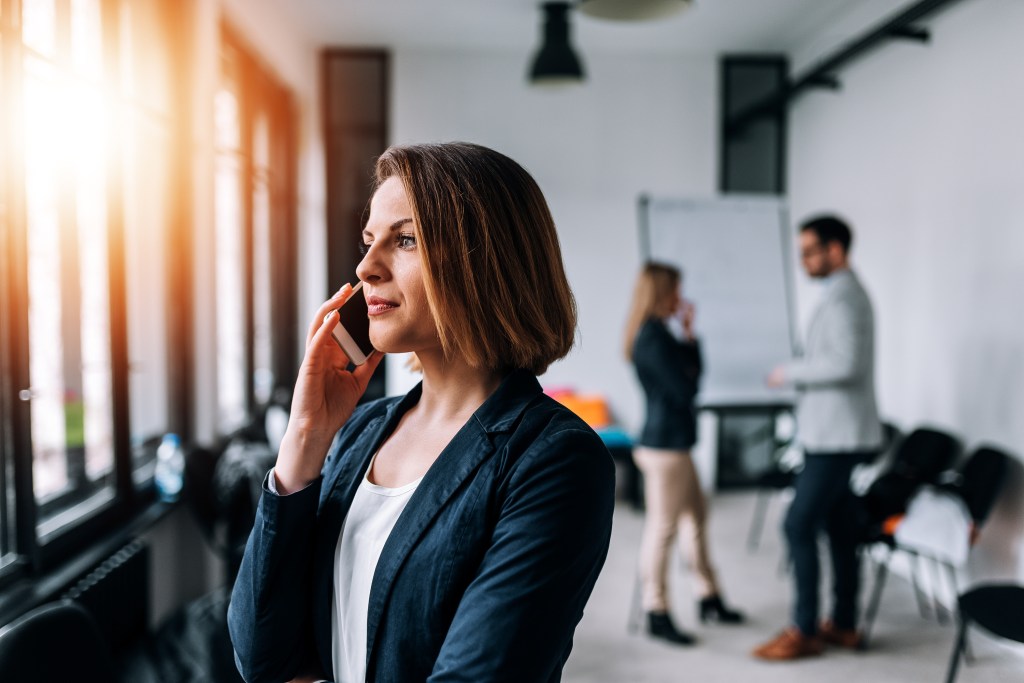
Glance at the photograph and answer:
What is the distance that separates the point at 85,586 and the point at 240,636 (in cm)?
173

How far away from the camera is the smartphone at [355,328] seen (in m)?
1.06

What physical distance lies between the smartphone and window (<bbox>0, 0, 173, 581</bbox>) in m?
1.56

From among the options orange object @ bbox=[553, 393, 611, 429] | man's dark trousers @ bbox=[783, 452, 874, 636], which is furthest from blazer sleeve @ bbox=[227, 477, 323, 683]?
orange object @ bbox=[553, 393, 611, 429]

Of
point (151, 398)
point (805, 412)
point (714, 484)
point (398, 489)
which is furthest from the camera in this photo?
point (714, 484)

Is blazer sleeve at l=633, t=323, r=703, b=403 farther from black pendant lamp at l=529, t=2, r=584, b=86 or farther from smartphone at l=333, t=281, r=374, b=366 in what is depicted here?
smartphone at l=333, t=281, r=374, b=366

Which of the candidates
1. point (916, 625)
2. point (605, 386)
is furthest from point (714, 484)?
point (916, 625)

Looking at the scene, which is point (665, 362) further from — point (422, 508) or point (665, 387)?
point (422, 508)

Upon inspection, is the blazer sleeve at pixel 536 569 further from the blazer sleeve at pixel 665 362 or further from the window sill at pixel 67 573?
the blazer sleeve at pixel 665 362

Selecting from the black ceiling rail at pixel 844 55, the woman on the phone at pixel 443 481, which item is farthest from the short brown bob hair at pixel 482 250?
the black ceiling rail at pixel 844 55

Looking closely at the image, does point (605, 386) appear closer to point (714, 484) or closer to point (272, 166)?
point (714, 484)

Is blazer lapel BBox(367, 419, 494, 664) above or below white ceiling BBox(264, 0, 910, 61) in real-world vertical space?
below

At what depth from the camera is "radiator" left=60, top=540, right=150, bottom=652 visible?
2439 millimetres

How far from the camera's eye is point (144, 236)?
3457 millimetres

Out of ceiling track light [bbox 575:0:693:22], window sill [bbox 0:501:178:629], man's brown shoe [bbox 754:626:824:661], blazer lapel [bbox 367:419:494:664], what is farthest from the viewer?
man's brown shoe [bbox 754:626:824:661]
